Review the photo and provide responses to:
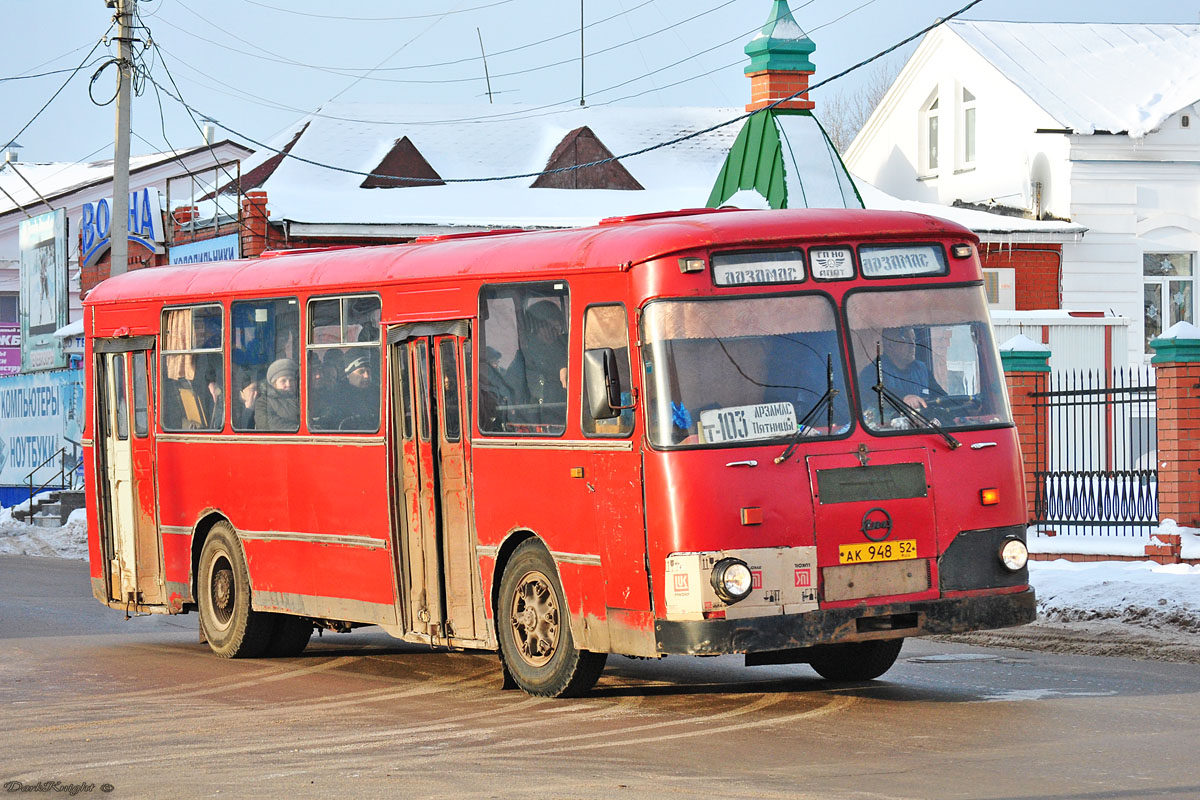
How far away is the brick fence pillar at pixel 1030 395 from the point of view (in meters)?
21.1

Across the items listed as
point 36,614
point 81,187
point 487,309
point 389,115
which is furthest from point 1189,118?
point 81,187

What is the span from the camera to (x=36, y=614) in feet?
58.8

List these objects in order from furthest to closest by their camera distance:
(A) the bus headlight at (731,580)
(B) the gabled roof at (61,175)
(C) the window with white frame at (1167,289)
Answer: (B) the gabled roof at (61,175) → (C) the window with white frame at (1167,289) → (A) the bus headlight at (731,580)

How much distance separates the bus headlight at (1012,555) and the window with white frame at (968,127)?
30271mm

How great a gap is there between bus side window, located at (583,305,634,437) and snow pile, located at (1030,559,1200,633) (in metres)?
5.93

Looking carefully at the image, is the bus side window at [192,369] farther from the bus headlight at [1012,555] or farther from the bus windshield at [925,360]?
the bus headlight at [1012,555]

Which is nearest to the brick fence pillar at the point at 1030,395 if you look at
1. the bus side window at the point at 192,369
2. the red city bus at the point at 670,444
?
the bus side window at the point at 192,369

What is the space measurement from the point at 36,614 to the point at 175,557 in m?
3.81

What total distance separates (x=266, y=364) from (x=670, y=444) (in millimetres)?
4589

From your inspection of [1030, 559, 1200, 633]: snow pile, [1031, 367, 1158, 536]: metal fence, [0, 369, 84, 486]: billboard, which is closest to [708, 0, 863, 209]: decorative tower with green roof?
[1031, 367, 1158, 536]: metal fence

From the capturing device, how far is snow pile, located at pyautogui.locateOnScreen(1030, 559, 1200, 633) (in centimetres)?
1475

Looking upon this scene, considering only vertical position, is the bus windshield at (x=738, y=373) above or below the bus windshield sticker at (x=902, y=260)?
below

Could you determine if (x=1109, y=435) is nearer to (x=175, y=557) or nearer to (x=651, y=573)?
(x=175, y=557)

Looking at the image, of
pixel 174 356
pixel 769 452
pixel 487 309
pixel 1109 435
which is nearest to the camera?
pixel 769 452
